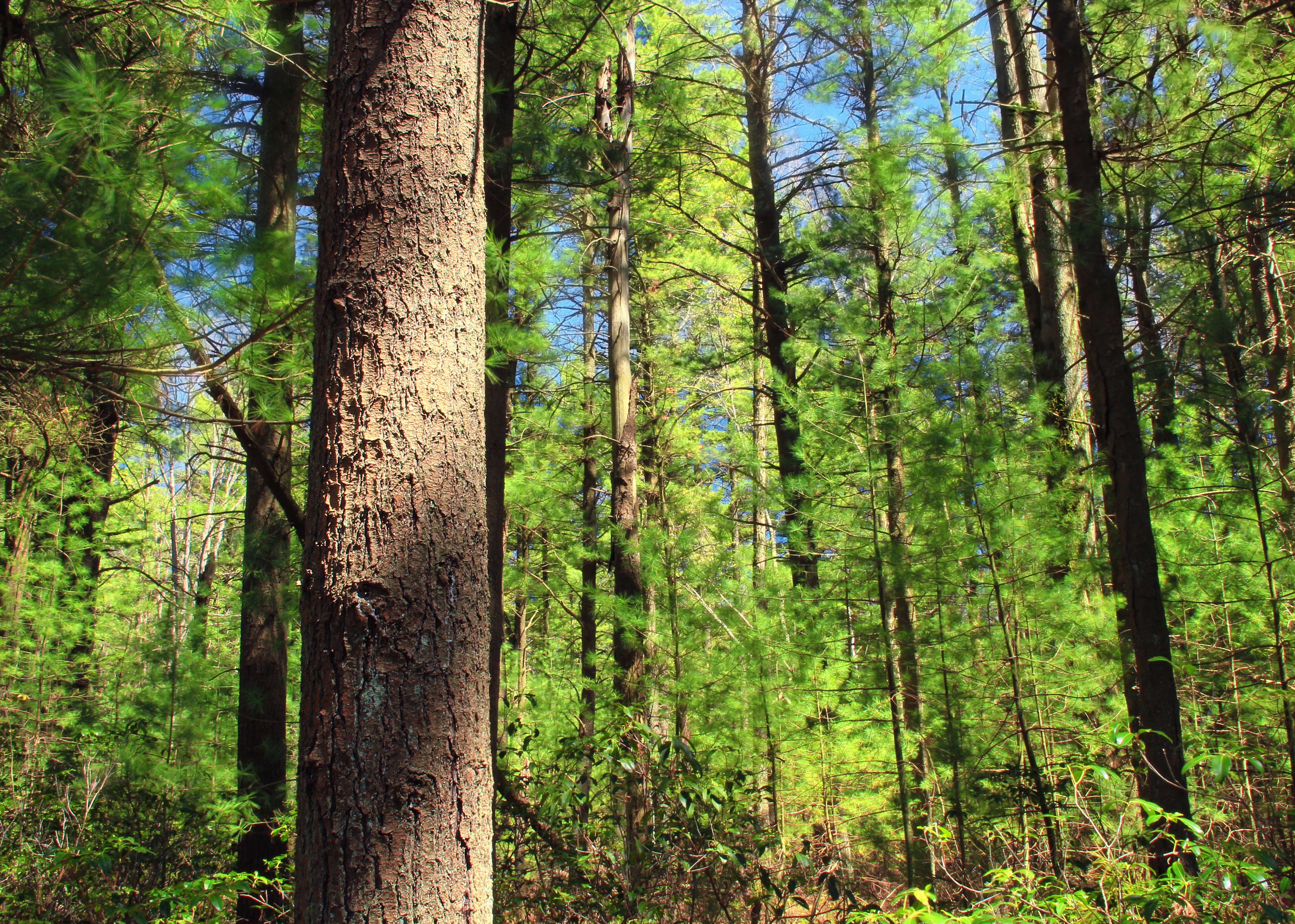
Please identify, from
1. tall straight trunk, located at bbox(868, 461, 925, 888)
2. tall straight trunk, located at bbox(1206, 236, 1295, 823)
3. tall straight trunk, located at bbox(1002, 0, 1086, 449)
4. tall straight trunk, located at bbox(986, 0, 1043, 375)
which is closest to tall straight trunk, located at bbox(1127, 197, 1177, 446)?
tall straight trunk, located at bbox(1206, 236, 1295, 823)

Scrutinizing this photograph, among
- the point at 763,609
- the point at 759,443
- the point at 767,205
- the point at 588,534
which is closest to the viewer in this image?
the point at 763,609

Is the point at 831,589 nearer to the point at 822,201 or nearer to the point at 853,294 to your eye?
the point at 853,294

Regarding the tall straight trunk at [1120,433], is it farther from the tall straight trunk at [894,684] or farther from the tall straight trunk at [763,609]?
the tall straight trunk at [763,609]

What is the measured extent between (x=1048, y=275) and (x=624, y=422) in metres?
4.14

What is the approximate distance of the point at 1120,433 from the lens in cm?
432

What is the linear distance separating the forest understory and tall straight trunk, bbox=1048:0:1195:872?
3 cm

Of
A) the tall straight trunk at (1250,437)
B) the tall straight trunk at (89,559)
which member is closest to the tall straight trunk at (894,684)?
the tall straight trunk at (1250,437)

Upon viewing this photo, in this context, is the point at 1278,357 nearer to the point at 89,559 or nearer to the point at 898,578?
the point at 898,578

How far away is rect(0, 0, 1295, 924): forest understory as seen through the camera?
7.00ft

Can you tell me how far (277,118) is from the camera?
5.29 metres

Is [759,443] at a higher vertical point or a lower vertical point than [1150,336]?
higher

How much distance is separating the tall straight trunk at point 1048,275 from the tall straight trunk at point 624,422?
3.31 m

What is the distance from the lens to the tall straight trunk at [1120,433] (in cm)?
400

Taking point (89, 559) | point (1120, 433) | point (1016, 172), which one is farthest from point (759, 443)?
point (89, 559)
